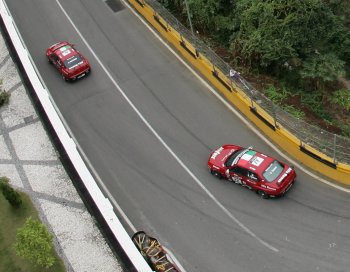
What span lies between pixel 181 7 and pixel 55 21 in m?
7.66

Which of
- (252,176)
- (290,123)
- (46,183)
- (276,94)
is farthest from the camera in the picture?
(276,94)

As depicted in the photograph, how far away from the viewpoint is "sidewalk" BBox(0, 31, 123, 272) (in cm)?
2094

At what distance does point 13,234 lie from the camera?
22156 millimetres

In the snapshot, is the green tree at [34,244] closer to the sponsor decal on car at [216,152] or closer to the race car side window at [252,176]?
the sponsor decal on car at [216,152]

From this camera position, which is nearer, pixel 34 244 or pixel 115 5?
pixel 34 244

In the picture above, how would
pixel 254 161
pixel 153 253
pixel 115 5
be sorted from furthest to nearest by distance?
pixel 115 5 < pixel 254 161 < pixel 153 253

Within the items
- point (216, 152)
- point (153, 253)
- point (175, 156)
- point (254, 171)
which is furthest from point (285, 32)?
point (153, 253)

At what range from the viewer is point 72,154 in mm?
22703

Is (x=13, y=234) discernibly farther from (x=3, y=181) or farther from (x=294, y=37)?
(x=294, y=37)

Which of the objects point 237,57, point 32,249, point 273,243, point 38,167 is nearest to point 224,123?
point 237,57

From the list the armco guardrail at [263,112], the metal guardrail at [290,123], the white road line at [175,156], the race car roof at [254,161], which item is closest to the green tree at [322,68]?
the metal guardrail at [290,123]

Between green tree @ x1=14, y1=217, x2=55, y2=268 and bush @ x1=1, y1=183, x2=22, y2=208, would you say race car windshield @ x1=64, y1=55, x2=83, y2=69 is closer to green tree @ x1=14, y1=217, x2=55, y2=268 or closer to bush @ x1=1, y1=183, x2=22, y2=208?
bush @ x1=1, y1=183, x2=22, y2=208

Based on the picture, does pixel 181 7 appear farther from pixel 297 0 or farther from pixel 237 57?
pixel 297 0

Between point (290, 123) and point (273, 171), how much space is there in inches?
113
